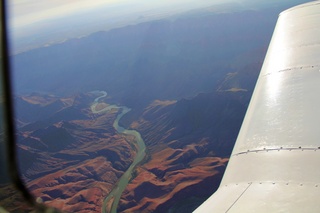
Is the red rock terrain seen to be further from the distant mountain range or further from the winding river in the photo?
the winding river

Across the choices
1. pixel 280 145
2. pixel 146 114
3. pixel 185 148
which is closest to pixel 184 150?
pixel 185 148

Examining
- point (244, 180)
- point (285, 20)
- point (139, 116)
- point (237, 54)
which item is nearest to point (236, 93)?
point (139, 116)

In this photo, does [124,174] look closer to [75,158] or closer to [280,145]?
[75,158]

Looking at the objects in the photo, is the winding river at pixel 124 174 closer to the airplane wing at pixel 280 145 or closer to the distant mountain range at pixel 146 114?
the distant mountain range at pixel 146 114

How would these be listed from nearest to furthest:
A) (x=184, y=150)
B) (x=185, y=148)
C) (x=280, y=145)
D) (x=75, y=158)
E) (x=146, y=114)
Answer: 1. (x=280, y=145)
2. (x=184, y=150)
3. (x=185, y=148)
4. (x=75, y=158)
5. (x=146, y=114)

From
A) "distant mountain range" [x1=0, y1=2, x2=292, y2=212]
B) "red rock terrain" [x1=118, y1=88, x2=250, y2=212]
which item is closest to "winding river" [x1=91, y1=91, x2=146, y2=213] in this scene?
"distant mountain range" [x1=0, y1=2, x2=292, y2=212]

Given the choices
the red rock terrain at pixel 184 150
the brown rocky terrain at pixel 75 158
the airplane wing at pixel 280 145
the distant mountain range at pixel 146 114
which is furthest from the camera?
the brown rocky terrain at pixel 75 158

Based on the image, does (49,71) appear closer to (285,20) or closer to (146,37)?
(146,37)

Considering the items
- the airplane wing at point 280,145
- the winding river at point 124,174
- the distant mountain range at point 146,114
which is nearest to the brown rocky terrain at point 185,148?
the distant mountain range at point 146,114
